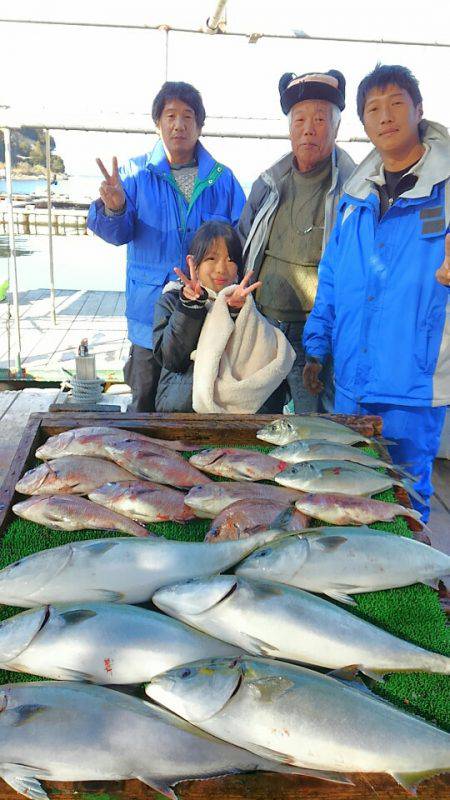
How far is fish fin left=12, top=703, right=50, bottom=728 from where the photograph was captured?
1182 mm

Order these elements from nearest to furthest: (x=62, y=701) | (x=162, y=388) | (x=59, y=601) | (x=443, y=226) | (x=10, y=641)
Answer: (x=62, y=701)
(x=10, y=641)
(x=59, y=601)
(x=443, y=226)
(x=162, y=388)

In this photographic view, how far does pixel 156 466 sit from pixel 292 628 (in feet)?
2.76

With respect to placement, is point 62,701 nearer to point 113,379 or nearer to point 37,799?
point 37,799

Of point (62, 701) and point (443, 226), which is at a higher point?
point (443, 226)

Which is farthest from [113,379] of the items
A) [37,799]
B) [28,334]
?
[37,799]

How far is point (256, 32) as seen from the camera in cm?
489

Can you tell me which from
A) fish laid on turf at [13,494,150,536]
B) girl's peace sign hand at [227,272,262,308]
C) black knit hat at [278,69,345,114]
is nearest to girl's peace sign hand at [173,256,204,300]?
girl's peace sign hand at [227,272,262,308]

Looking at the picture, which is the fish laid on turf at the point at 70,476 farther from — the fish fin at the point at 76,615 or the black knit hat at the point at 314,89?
the black knit hat at the point at 314,89

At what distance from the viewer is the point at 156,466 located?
6.88 feet

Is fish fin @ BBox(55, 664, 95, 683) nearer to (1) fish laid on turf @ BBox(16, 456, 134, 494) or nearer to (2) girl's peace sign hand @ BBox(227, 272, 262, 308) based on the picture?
(1) fish laid on turf @ BBox(16, 456, 134, 494)

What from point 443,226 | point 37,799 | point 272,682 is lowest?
point 37,799

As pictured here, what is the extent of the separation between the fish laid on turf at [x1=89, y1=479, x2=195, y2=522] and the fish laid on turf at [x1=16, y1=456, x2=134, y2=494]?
66mm

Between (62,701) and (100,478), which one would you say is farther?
(100,478)

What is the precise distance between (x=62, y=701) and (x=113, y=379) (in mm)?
5943
